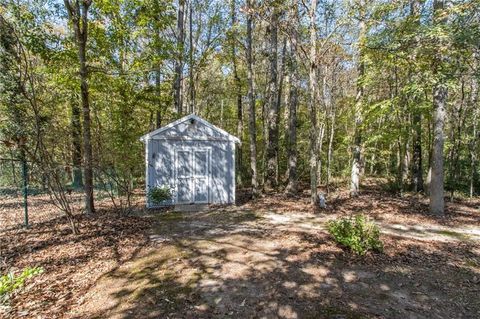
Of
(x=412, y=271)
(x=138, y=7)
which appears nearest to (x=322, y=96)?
(x=138, y=7)

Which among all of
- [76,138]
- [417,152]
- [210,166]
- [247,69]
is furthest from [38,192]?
[417,152]

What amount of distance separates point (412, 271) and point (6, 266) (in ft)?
22.3

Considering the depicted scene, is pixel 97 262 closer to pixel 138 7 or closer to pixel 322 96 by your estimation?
pixel 138 7

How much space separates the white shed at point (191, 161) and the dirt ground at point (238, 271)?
2371mm

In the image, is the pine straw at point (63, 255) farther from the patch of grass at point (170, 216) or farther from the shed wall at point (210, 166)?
the shed wall at point (210, 166)

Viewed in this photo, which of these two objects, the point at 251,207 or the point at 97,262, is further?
the point at 251,207

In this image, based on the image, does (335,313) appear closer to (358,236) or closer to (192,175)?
(358,236)

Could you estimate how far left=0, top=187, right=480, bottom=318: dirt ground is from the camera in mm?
3580

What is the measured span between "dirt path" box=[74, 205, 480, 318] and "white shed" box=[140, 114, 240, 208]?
3459mm

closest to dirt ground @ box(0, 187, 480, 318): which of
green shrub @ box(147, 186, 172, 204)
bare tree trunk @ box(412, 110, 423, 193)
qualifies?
green shrub @ box(147, 186, 172, 204)

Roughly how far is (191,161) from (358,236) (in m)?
6.32

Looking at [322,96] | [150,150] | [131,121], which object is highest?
[322,96]

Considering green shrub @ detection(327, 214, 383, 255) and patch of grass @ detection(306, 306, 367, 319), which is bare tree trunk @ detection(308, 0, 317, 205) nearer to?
green shrub @ detection(327, 214, 383, 255)

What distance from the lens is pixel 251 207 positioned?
992cm
